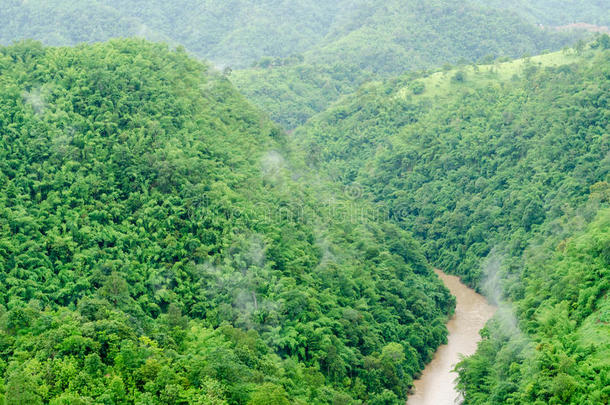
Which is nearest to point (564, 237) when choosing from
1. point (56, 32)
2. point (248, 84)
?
point (248, 84)

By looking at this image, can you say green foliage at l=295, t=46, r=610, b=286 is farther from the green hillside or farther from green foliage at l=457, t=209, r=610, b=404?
the green hillside

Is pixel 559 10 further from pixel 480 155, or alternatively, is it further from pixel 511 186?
pixel 511 186

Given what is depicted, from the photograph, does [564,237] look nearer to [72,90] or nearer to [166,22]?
[72,90]

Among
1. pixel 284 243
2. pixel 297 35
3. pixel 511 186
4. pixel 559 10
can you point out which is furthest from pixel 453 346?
pixel 559 10

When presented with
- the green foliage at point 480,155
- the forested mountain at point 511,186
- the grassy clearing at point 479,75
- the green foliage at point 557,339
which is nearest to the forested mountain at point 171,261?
the green foliage at point 557,339

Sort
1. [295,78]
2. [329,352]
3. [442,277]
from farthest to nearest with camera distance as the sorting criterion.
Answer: [295,78] < [442,277] < [329,352]

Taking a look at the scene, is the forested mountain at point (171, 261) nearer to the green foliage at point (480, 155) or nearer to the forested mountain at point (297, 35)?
the green foliage at point (480, 155)

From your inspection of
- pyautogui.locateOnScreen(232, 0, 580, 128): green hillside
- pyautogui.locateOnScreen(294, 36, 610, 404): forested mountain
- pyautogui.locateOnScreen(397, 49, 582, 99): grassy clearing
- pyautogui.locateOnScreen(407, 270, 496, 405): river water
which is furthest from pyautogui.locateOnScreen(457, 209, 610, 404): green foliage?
pyautogui.locateOnScreen(232, 0, 580, 128): green hillside
